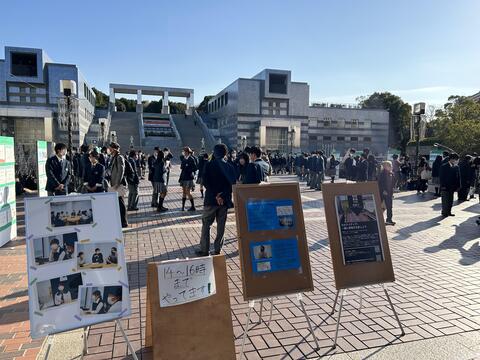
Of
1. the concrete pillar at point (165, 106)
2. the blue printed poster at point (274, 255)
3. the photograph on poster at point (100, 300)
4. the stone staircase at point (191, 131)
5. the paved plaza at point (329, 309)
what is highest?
the concrete pillar at point (165, 106)

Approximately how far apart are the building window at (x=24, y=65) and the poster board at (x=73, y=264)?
43.6 metres

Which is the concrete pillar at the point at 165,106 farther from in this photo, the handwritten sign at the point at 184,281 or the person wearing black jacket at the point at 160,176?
the handwritten sign at the point at 184,281

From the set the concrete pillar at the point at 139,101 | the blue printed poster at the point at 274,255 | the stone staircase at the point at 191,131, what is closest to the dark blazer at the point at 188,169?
the blue printed poster at the point at 274,255

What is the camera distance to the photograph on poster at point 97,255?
2857 mm

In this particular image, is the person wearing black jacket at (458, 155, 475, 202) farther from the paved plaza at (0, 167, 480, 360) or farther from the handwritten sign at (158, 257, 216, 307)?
the handwritten sign at (158, 257, 216, 307)

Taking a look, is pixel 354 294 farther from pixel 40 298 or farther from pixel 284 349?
pixel 40 298

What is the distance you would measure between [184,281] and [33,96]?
4490cm

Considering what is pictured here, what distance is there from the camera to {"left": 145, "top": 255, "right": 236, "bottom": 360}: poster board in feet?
9.38

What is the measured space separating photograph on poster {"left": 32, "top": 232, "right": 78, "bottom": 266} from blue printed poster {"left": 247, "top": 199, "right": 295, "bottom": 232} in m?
1.51

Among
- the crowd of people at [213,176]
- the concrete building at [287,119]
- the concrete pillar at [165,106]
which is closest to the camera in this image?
the crowd of people at [213,176]

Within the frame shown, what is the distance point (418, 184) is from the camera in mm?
16938

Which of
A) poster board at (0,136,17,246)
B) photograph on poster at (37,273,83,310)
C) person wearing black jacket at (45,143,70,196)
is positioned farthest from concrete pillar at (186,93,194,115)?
photograph on poster at (37,273,83,310)

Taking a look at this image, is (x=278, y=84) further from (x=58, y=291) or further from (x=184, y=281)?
(x=58, y=291)

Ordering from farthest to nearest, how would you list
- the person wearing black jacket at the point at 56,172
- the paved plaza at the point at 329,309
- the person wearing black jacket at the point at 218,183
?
the person wearing black jacket at the point at 56,172, the person wearing black jacket at the point at 218,183, the paved plaza at the point at 329,309
